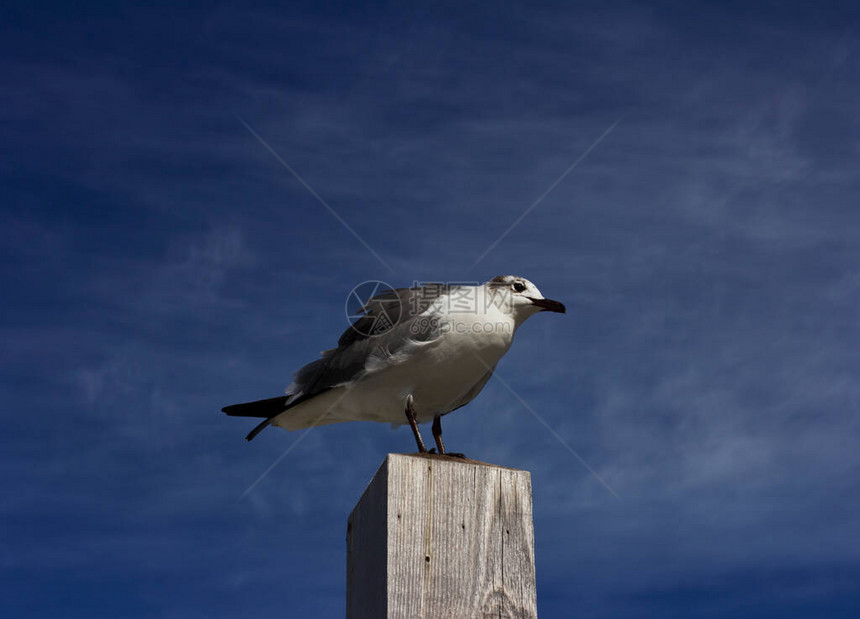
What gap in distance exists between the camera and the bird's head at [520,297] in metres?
6.22

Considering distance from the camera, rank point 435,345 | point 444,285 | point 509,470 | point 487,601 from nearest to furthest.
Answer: point 487,601, point 509,470, point 435,345, point 444,285

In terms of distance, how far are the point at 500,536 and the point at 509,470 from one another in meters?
0.29

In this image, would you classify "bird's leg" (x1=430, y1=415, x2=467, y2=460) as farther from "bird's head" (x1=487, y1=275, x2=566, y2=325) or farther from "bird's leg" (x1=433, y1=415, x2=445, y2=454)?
"bird's head" (x1=487, y1=275, x2=566, y2=325)

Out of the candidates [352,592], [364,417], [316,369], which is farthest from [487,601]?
[316,369]

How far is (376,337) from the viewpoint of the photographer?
596 cm

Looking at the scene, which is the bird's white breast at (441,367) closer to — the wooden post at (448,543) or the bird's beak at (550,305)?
the bird's beak at (550,305)

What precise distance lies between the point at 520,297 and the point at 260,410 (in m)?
2.29

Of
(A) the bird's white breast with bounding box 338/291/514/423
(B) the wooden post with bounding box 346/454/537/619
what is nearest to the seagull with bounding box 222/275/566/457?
(A) the bird's white breast with bounding box 338/291/514/423

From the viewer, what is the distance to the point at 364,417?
6.16 m

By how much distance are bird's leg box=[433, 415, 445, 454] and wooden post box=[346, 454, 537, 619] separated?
2124 millimetres

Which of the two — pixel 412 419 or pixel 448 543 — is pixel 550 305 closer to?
pixel 412 419

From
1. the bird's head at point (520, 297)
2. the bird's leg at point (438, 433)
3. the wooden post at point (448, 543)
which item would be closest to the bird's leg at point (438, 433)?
the bird's leg at point (438, 433)

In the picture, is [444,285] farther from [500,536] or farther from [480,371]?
[500,536]

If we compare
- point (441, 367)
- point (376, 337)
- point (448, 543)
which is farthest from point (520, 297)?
point (448, 543)
